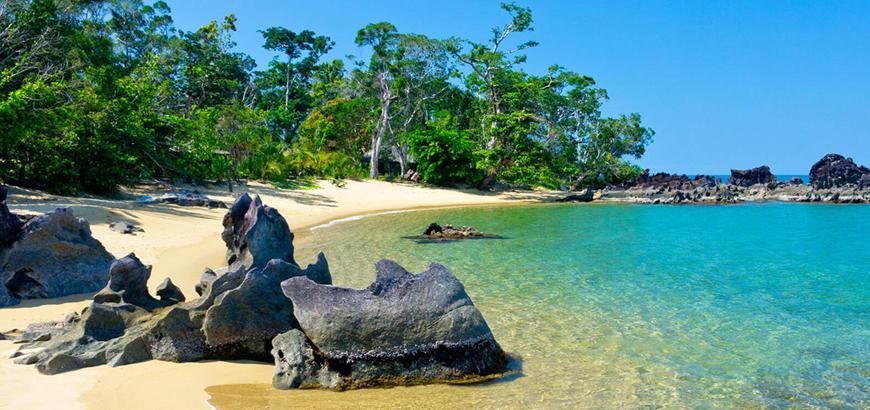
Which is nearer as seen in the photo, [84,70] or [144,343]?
[144,343]

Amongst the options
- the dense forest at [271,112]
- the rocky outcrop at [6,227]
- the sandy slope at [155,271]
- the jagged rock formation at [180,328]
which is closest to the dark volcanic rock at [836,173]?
the dense forest at [271,112]

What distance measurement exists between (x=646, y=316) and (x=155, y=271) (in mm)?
10081

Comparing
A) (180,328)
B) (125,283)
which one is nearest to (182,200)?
(125,283)

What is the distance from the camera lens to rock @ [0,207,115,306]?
31.7ft

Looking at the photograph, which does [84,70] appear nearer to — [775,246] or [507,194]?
[775,246]

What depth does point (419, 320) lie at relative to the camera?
22.2 ft

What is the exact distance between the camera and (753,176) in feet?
212

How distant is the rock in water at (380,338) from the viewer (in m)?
6.57

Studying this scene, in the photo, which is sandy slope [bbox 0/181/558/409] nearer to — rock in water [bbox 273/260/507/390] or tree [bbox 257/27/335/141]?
rock in water [bbox 273/260/507/390]

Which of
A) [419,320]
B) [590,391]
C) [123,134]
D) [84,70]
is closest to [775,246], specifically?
[590,391]

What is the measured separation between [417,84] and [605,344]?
139ft

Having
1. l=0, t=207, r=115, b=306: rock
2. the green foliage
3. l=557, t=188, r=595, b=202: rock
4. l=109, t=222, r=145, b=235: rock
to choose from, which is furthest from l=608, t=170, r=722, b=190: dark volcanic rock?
l=0, t=207, r=115, b=306: rock

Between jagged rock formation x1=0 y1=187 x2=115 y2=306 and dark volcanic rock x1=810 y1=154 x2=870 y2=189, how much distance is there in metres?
62.7

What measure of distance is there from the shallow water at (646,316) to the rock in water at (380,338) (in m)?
0.23
